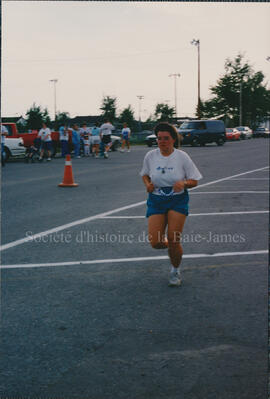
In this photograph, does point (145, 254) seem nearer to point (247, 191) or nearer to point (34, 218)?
point (34, 218)

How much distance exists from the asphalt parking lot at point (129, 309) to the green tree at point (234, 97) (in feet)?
239

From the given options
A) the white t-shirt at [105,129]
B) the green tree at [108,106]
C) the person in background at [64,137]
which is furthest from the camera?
the green tree at [108,106]

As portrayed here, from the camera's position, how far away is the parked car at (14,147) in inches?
928

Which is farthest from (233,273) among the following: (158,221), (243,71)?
(243,71)

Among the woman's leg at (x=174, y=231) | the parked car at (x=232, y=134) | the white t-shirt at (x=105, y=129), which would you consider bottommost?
the woman's leg at (x=174, y=231)

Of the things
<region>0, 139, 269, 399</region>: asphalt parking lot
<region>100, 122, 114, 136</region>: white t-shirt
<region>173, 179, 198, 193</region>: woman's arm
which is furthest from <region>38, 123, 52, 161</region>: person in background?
<region>173, 179, 198, 193</region>: woman's arm

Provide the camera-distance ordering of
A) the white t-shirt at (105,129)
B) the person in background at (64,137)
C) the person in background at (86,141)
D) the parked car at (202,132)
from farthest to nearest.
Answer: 1. the parked car at (202,132)
2. the person in background at (86,141)
3. the person in background at (64,137)
4. the white t-shirt at (105,129)

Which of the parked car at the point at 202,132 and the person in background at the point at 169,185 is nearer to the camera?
the person in background at the point at 169,185

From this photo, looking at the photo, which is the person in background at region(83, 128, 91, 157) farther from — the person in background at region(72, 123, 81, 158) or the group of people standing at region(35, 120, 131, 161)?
the person in background at region(72, 123, 81, 158)

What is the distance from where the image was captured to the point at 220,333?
3.78 meters

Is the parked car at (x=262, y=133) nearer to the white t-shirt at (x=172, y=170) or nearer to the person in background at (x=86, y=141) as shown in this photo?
the person in background at (x=86, y=141)

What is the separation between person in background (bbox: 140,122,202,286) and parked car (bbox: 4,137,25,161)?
1941 centimetres

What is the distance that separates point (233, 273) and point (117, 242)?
6.49 ft

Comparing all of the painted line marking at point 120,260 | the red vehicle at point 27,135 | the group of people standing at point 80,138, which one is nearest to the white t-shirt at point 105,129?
the group of people standing at point 80,138
